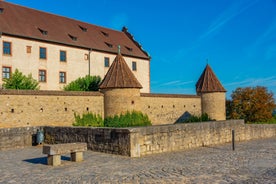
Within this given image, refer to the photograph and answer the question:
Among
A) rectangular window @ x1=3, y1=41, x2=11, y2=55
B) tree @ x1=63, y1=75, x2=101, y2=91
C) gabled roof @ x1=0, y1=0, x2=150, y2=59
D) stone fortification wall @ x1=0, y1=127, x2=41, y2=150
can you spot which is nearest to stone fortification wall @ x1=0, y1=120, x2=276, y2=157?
stone fortification wall @ x1=0, y1=127, x2=41, y2=150

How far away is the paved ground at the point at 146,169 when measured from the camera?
23.5 ft

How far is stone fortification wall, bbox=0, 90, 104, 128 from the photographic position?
1789 cm

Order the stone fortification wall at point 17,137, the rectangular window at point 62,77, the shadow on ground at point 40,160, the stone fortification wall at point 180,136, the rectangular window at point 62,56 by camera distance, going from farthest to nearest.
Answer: the rectangular window at point 62,77
the rectangular window at point 62,56
the stone fortification wall at point 17,137
the stone fortification wall at point 180,136
the shadow on ground at point 40,160

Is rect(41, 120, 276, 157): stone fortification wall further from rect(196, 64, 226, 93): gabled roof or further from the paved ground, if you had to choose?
rect(196, 64, 226, 93): gabled roof

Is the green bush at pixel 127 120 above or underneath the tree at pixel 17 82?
underneath

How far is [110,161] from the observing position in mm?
9656

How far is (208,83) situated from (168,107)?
16.7ft

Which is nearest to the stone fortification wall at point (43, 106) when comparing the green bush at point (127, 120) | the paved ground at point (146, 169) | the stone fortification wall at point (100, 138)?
the green bush at point (127, 120)

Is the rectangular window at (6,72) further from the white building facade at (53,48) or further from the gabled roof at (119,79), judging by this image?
the gabled roof at (119,79)

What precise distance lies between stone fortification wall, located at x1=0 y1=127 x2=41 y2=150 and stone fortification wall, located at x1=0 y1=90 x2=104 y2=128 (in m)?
3.98

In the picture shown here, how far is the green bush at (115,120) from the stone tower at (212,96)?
1051 centimetres

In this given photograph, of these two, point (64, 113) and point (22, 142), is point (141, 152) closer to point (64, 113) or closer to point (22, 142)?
point (22, 142)

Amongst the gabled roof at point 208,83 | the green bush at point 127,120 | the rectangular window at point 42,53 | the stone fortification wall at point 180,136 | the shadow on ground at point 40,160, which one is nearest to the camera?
the shadow on ground at point 40,160

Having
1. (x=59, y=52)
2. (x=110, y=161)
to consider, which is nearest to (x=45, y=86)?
(x=59, y=52)
